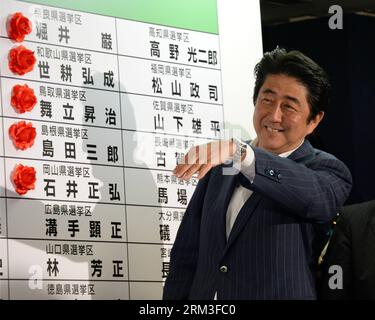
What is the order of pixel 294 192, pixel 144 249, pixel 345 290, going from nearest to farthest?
pixel 294 192, pixel 345 290, pixel 144 249

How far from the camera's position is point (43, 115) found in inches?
95.9

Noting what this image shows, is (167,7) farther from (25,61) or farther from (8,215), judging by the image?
(8,215)

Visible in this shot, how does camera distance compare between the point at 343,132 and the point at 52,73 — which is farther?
the point at 343,132

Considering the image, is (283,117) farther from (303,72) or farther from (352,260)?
(352,260)

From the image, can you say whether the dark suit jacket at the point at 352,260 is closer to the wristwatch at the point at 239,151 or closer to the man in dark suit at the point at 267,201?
the man in dark suit at the point at 267,201

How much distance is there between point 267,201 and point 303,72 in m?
0.40

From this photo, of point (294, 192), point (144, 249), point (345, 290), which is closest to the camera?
point (294, 192)

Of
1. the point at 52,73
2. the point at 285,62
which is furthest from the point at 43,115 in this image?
the point at 285,62

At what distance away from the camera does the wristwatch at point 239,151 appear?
214 centimetres

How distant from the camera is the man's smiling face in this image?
239 cm

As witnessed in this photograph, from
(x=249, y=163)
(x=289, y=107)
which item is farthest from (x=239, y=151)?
(x=289, y=107)

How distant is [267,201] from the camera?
7.51 ft

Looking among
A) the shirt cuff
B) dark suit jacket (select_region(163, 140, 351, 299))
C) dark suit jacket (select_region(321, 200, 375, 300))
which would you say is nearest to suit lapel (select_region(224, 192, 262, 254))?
dark suit jacket (select_region(163, 140, 351, 299))
